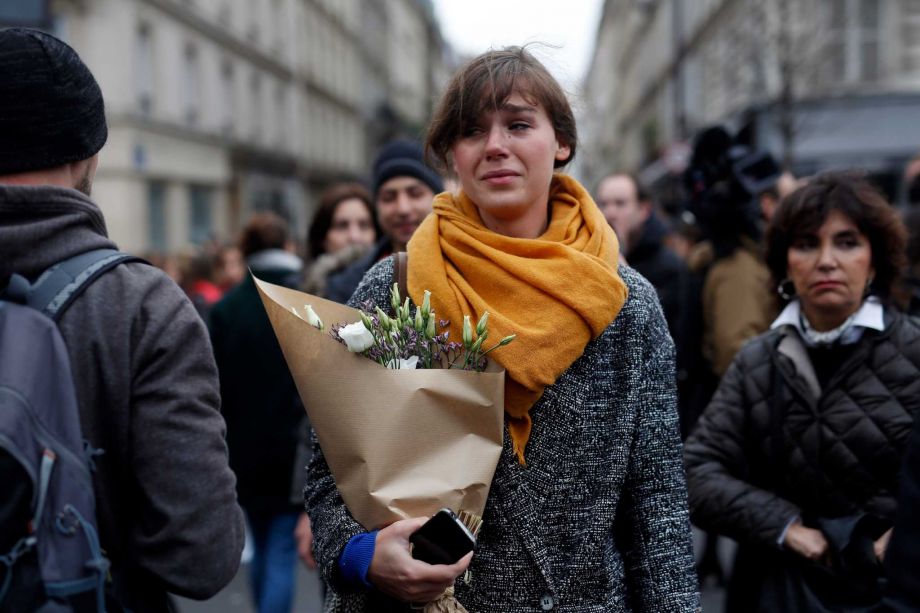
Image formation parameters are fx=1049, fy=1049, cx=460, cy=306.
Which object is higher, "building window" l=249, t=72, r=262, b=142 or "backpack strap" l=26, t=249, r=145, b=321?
"building window" l=249, t=72, r=262, b=142

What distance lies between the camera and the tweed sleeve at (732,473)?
315 cm

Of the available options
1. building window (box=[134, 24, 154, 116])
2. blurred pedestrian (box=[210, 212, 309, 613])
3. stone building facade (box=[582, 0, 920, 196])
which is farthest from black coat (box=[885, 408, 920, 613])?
building window (box=[134, 24, 154, 116])

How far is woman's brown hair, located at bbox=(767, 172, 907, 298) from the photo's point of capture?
134 inches

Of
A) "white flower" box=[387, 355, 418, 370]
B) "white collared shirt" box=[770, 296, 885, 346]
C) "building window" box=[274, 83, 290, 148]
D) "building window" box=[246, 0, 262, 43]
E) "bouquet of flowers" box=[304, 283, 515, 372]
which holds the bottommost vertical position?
"white collared shirt" box=[770, 296, 885, 346]

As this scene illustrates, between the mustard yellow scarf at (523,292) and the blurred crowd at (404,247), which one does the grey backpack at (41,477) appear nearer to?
the mustard yellow scarf at (523,292)

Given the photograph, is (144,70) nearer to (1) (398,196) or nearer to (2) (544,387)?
(1) (398,196)

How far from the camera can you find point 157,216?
25.2 m

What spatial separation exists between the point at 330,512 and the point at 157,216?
78.6 ft

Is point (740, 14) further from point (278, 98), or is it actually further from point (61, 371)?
point (61, 371)

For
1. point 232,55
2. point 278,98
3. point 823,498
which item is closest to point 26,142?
point 823,498

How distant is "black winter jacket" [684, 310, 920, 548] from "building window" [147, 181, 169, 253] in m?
22.3

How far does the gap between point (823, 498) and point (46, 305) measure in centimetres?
229

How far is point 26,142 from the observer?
1.94 m

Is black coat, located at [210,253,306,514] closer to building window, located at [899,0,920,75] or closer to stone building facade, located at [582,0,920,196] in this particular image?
stone building facade, located at [582,0,920,196]
